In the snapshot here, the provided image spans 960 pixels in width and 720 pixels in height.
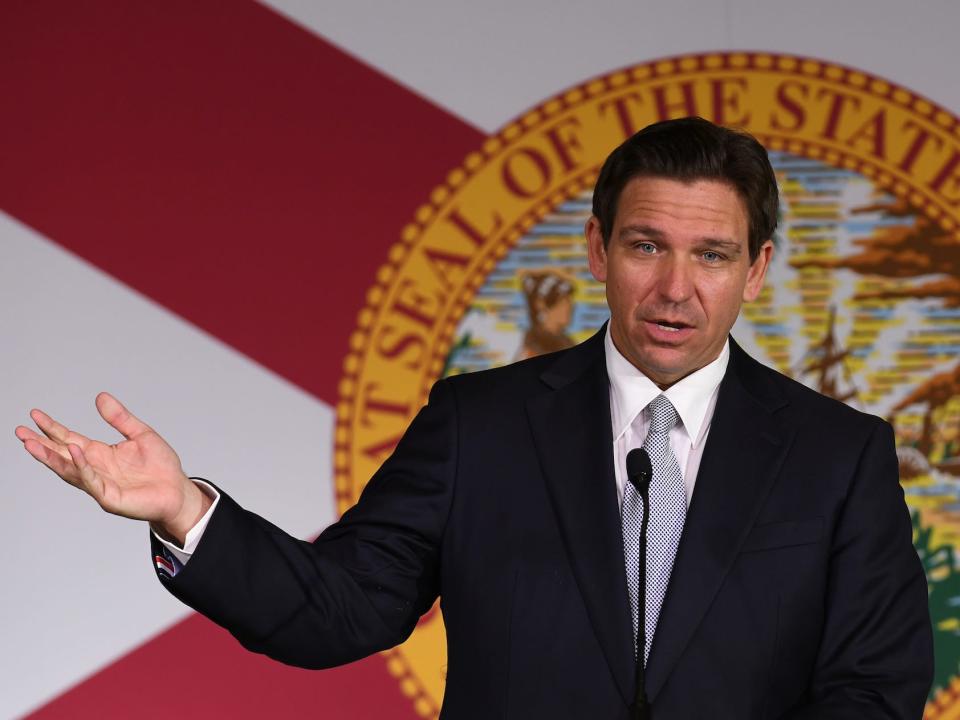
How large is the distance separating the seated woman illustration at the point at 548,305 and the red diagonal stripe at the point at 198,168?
1.02 ft

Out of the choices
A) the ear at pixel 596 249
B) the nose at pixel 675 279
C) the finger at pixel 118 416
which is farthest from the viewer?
the ear at pixel 596 249

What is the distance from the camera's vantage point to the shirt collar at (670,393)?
1576 mm

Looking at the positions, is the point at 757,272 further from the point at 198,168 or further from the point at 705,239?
the point at 198,168

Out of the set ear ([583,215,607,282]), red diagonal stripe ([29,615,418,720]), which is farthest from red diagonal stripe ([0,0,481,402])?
ear ([583,215,607,282])

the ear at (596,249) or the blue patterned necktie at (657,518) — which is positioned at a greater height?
the ear at (596,249)

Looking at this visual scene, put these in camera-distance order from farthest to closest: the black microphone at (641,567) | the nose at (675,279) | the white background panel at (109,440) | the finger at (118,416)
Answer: the white background panel at (109,440)
the nose at (675,279)
the black microphone at (641,567)
the finger at (118,416)

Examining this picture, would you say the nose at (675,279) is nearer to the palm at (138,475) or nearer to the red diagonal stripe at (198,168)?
the palm at (138,475)

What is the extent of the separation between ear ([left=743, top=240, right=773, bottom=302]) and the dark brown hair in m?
0.02

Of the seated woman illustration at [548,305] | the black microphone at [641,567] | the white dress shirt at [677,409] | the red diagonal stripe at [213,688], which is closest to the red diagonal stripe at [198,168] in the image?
the seated woman illustration at [548,305]

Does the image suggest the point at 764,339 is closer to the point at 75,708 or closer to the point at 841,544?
the point at 841,544

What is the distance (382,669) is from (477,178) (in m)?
1.08

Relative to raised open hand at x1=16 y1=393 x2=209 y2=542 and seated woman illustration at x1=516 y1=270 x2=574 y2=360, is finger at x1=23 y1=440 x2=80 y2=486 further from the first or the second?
seated woman illustration at x1=516 y1=270 x2=574 y2=360

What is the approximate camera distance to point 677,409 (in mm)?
1573

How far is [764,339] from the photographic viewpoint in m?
2.93
